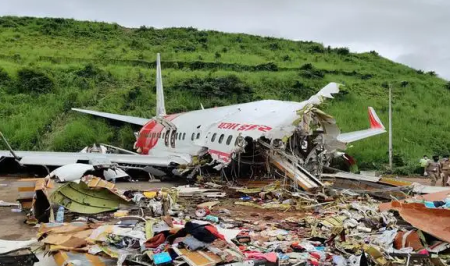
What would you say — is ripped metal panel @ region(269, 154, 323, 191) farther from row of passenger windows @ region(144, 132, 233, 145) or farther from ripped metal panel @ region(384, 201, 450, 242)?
ripped metal panel @ region(384, 201, 450, 242)

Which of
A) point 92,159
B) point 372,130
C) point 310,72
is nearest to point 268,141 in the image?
point 92,159

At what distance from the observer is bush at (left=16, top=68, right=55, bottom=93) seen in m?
33.9

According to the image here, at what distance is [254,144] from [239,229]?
5843 millimetres

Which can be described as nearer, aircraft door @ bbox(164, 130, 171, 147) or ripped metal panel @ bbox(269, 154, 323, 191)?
ripped metal panel @ bbox(269, 154, 323, 191)

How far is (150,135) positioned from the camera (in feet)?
76.1

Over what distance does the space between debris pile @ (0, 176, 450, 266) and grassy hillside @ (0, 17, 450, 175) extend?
594 inches

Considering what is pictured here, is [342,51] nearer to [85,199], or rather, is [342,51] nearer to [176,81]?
[176,81]

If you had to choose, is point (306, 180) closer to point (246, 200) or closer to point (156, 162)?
point (246, 200)

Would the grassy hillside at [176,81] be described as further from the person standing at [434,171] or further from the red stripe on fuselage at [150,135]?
the red stripe on fuselage at [150,135]

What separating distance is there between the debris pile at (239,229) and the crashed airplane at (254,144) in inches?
62.1

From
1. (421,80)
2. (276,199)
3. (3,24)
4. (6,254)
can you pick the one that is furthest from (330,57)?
(6,254)

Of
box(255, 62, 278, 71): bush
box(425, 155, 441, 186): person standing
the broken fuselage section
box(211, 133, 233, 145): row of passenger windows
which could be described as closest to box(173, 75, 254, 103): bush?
box(255, 62, 278, 71): bush

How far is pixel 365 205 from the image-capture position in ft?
38.0

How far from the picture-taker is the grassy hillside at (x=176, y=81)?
1162 inches
